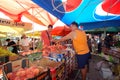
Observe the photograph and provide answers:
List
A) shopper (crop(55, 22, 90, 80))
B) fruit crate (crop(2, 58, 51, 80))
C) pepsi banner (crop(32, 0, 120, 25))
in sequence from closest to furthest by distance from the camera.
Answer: fruit crate (crop(2, 58, 51, 80))
shopper (crop(55, 22, 90, 80))
pepsi banner (crop(32, 0, 120, 25))

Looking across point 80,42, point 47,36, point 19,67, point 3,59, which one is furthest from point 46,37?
point 19,67

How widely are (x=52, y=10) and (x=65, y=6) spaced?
47cm

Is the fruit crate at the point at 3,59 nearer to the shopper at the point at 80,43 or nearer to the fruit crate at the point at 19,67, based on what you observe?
the fruit crate at the point at 19,67

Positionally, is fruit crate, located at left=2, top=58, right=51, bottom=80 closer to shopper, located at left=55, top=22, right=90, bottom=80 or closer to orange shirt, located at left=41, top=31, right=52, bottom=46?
shopper, located at left=55, top=22, right=90, bottom=80

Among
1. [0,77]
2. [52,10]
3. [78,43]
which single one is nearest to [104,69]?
[78,43]

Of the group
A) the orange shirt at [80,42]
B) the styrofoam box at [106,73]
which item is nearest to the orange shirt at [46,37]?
the orange shirt at [80,42]

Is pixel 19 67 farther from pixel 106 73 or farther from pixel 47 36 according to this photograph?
pixel 106 73

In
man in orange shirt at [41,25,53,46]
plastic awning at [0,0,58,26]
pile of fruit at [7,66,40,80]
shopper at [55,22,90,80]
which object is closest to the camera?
pile of fruit at [7,66,40,80]

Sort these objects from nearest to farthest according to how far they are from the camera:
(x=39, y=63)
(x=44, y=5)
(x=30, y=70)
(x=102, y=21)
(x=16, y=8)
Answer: (x=30, y=70), (x=39, y=63), (x=44, y=5), (x=16, y=8), (x=102, y=21)

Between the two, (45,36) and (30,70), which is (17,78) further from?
(45,36)

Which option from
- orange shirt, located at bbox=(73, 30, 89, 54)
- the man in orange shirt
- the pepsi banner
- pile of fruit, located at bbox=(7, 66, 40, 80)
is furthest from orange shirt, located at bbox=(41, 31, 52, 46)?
pile of fruit, located at bbox=(7, 66, 40, 80)

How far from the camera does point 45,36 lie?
6539 millimetres

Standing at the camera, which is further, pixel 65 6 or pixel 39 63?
pixel 65 6

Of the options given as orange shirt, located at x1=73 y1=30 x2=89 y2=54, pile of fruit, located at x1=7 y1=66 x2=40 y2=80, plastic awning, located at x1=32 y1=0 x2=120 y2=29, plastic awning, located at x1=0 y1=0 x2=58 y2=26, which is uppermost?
plastic awning, located at x1=0 y1=0 x2=58 y2=26
